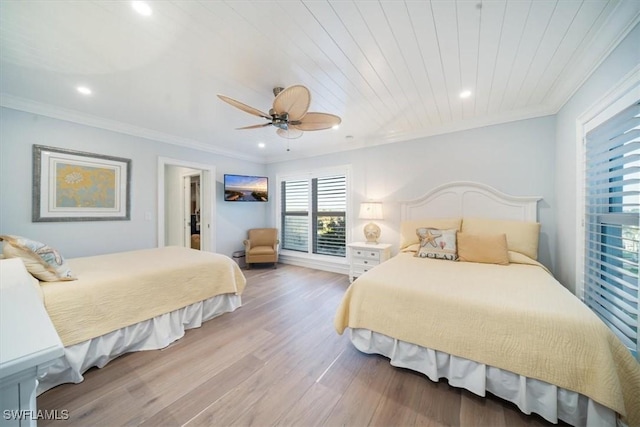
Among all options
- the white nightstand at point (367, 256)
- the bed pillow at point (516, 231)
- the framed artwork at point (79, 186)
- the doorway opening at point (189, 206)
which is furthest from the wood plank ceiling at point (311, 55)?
the white nightstand at point (367, 256)

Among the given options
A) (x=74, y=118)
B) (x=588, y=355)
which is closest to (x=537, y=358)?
(x=588, y=355)

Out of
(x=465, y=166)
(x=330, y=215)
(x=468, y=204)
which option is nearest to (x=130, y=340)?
(x=330, y=215)

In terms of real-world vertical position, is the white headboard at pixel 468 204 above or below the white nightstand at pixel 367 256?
above

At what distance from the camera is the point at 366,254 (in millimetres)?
3504

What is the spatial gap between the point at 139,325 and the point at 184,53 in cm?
228

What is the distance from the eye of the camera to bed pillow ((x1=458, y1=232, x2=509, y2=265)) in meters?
2.32

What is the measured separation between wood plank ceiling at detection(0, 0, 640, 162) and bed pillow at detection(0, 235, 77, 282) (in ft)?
4.83

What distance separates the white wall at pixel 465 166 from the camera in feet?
8.80

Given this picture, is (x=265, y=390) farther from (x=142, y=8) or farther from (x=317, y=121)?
(x=142, y=8)

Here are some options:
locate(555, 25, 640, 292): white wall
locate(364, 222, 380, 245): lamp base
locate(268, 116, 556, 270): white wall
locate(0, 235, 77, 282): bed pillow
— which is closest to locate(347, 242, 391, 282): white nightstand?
locate(364, 222, 380, 245): lamp base

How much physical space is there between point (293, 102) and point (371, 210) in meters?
2.17

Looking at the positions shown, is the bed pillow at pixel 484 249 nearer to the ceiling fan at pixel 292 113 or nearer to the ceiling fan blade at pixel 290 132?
the ceiling fan at pixel 292 113

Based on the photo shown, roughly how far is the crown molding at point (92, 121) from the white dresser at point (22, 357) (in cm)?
310

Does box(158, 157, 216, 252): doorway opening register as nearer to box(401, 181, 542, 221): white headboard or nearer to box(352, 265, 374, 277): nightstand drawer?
box(352, 265, 374, 277): nightstand drawer
